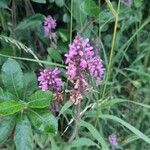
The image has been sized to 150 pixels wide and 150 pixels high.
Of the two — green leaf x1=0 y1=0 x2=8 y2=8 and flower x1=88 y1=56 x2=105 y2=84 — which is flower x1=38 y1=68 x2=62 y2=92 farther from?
green leaf x1=0 y1=0 x2=8 y2=8

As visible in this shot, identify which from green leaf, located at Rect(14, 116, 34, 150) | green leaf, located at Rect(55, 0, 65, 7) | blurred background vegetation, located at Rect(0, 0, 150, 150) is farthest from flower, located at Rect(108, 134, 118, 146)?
green leaf, located at Rect(14, 116, 34, 150)

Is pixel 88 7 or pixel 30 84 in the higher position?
pixel 88 7

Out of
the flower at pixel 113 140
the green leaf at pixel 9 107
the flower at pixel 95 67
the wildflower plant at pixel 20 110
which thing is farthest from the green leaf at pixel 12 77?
the flower at pixel 113 140

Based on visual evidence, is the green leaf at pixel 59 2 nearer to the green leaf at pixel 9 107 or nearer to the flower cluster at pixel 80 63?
the flower cluster at pixel 80 63

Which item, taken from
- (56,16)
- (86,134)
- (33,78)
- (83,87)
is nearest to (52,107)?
(33,78)

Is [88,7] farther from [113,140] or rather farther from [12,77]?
[113,140]

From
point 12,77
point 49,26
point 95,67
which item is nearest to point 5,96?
point 12,77
